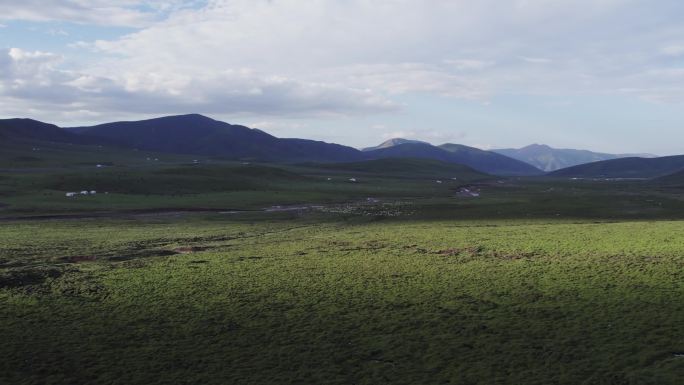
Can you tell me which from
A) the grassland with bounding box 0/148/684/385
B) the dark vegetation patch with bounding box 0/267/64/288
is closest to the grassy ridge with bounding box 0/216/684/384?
the grassland with bounding box 0/148/684/385

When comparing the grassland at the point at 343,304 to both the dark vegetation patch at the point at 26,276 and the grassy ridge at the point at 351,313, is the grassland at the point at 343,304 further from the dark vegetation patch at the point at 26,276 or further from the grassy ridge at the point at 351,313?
the dark vegetation patch at the point at 26,276

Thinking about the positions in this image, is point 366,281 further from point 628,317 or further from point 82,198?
point 82,198

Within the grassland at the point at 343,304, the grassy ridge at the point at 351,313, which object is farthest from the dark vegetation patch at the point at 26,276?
the grassy ridge at the point at 351,313

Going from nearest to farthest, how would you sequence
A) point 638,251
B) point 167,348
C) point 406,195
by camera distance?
1. point 167,348
2. point 638,251
3. point 406,195

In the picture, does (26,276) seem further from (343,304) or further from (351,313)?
(351,313)

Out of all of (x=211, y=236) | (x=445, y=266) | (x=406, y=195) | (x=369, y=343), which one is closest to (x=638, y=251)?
(x=445, y=266)

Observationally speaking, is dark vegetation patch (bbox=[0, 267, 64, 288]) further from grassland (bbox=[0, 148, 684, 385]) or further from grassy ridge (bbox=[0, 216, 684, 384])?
grassy ridge (bbox=[0, 216, 684, 384])

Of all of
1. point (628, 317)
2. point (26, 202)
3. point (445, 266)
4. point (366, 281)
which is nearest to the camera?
point (628, 317)

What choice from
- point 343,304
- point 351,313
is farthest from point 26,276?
point 351,313
